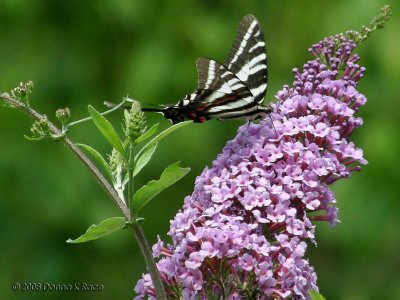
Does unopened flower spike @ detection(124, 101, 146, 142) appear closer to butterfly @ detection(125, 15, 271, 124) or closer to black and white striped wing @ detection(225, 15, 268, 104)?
butterfly @ detection(125, 15, 271, 124)

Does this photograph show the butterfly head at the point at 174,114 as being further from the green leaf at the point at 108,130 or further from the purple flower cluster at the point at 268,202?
the green leaf at the point at 108,130

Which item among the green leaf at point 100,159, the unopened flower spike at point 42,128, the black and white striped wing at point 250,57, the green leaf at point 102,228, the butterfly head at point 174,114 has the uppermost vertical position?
the black and white striped wing at point 250,57

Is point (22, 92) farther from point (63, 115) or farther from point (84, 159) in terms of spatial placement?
point (84, 159)

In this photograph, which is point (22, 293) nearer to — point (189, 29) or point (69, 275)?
point (69, 275)

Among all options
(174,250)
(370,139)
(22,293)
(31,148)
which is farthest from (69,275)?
(174,250)

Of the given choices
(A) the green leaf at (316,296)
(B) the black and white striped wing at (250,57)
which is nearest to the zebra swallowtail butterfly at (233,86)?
(B) the black and white striped wing at (250,57)

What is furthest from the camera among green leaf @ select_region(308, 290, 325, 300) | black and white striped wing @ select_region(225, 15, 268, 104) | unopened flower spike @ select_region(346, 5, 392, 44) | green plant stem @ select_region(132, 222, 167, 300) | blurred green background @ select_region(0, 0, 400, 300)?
blurred green background @ select_region(0, 0, 400, 300)

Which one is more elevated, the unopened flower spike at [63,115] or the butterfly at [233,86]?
the butterfly at [233,86]

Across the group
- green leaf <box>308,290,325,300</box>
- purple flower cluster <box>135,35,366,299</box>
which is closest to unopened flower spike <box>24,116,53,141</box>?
purple flower cluster <box>135,35,366,299</box>

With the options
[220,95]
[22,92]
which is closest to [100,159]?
[22,92]
